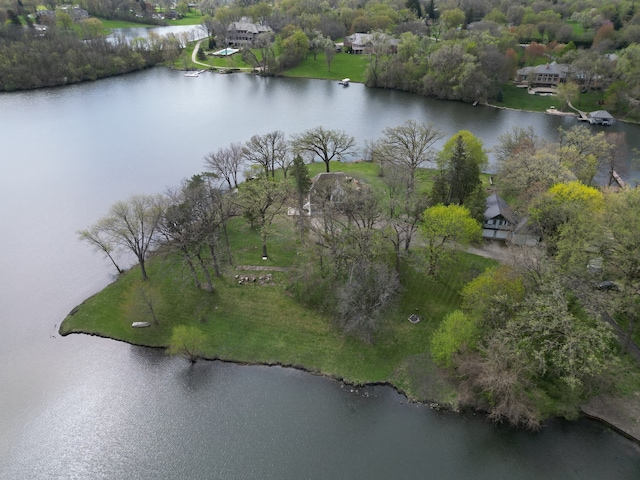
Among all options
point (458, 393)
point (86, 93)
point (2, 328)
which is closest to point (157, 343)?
point (2, 328)

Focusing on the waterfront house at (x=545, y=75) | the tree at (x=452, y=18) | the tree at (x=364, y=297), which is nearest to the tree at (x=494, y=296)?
the tree at (x=364, y=297)

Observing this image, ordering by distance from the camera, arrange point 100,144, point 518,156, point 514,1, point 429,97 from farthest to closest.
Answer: point 514,1 → point 429,97 → point 100,144 → point 518,156

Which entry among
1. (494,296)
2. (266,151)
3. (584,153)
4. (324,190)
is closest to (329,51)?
(266,151)

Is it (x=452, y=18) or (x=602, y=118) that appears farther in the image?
(x=452, y=18)

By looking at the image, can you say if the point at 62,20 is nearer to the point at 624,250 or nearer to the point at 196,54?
the point at 196,54

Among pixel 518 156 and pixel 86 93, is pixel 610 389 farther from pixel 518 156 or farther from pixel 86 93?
pixel 86 93

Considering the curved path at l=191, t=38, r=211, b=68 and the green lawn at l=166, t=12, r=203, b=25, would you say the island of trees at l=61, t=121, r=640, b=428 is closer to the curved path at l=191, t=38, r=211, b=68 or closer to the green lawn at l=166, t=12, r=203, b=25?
the curved path at l=191, t=38, r=211, b=68
